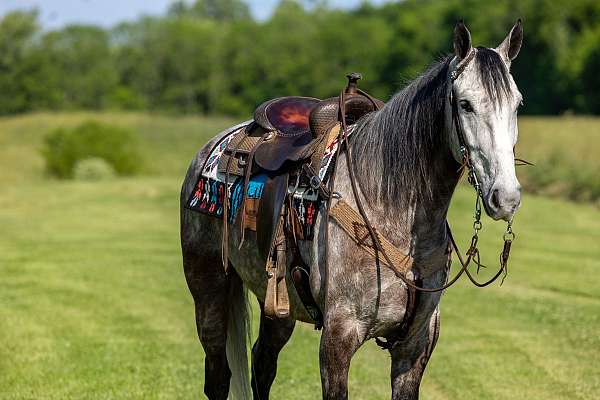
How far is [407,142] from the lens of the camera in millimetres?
4523

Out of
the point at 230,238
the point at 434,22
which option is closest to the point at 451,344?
the point at 230,238

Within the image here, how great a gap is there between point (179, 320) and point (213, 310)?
5.70m

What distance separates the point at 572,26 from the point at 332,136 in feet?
218

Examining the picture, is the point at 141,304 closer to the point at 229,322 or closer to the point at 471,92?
the point at 229,322

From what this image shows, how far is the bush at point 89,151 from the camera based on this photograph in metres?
39.0

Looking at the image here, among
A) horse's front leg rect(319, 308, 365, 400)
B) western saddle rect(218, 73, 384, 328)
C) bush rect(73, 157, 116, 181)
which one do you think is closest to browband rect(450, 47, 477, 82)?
western saddle rect(218, 73, 384, 328)

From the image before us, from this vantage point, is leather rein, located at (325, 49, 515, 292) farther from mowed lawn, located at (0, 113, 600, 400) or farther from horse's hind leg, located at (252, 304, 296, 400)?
mowed lawn, located at (0, 113, 600, 400)

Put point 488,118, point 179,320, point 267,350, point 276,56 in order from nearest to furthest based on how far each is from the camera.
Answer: point 488,118, point 267,350, point 179,320, point 276,56

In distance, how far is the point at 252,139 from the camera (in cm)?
582

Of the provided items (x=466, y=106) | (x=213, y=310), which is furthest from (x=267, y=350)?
(x=466, y=106)

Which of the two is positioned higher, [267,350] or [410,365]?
[410,365]

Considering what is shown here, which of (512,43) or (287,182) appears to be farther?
(287,182)

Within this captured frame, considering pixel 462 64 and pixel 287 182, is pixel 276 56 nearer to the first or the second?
pixel 287 182

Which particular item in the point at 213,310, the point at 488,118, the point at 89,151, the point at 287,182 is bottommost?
the point at 89,151
